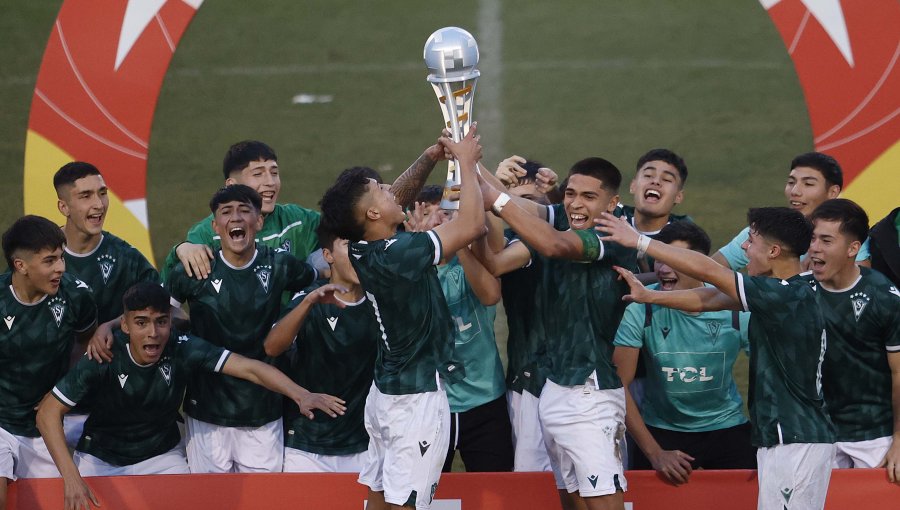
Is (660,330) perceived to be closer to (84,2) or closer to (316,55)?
(84,2)

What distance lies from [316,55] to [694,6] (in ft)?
13.4

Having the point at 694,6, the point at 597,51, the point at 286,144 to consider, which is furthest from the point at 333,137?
the point at 694,6

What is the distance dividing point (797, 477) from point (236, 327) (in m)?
2.73

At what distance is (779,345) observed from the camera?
600cm

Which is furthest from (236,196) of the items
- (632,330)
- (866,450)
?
(866,450)

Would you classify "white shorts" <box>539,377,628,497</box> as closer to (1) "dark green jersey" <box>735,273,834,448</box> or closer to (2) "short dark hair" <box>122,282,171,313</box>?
(1) "dark green jersey" <box>735,273,834,448</box>

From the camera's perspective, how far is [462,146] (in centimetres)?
587

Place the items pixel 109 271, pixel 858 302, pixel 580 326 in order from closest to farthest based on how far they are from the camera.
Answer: pixel 580 326
pixel 858 302
pixel 109 271

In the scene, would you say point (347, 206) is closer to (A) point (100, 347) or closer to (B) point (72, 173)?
(A) point (100, 347)

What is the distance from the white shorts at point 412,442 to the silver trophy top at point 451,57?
4.36 ft

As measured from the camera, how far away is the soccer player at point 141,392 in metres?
6.61

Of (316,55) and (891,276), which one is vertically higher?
(316,55)

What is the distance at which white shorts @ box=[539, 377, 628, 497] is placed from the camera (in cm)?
596

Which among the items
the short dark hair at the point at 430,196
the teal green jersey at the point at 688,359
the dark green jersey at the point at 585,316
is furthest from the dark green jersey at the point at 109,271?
the teal green jersey at the point at 688,359
